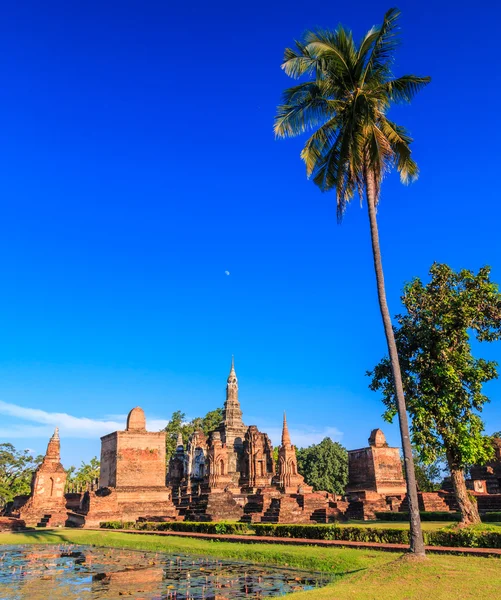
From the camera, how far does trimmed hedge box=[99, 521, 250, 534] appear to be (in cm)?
2177

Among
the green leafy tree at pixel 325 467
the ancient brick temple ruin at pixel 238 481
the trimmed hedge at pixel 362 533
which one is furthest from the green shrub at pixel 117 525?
the green leafy tree at pixel 325 467

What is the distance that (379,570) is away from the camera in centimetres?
1067

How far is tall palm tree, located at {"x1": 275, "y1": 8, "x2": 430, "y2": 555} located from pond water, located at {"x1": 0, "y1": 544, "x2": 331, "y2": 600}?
6056mm

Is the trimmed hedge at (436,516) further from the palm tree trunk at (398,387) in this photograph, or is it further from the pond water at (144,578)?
the pond water at (144,578)

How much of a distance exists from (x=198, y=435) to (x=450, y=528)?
34308 millimetres

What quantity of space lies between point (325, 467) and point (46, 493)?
31.4 metres

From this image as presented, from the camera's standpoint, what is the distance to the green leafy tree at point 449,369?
17.8m

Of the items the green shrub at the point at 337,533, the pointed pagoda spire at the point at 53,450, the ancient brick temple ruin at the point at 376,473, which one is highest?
the pointed pagoda spire at the point at 53,450

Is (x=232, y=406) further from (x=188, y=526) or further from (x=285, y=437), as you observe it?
(x=188, y=526)

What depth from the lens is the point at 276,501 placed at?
27.3 metres

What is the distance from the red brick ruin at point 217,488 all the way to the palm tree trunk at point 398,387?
14920 mm

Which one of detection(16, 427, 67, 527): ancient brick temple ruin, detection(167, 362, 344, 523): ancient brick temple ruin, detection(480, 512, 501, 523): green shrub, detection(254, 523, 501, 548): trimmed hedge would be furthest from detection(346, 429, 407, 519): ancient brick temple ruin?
detection(16, 427, 67, 527): ancient brick temple ruin

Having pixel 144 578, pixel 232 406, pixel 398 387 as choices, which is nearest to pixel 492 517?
pixel 398 387

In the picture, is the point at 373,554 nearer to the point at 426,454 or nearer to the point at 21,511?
the point at 426,454
